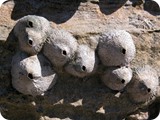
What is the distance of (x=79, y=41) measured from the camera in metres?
2.71

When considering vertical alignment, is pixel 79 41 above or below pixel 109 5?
below

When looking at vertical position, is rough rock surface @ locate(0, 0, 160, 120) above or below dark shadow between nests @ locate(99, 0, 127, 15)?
below

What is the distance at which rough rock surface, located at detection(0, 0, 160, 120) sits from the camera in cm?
270

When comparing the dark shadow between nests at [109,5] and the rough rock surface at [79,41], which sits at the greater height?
the dark shadow between nests at [109,5]

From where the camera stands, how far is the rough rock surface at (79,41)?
2.70m

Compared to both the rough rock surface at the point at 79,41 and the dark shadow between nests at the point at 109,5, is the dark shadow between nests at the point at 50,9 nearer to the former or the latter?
the rough rock surface at the point at 79,41

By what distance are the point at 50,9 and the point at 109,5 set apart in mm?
271

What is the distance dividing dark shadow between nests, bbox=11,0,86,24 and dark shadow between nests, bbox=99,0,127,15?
12 cm

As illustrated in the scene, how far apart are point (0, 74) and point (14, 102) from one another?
0.45 ft

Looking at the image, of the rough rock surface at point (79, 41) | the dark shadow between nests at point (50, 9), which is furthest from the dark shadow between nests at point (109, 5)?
the dark shadow between nests at point (50, 9)

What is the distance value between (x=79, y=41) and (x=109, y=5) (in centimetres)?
23

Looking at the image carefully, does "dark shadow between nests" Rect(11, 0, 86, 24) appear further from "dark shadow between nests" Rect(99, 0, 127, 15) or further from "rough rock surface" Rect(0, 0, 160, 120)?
"dark shadow between nests" Rect(99, 0, 127, 15)

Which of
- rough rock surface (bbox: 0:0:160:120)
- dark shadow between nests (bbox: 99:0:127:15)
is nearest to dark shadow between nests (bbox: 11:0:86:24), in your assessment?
rough rock surface (bbox: 0:0:160:120)

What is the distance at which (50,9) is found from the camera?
2734mm
